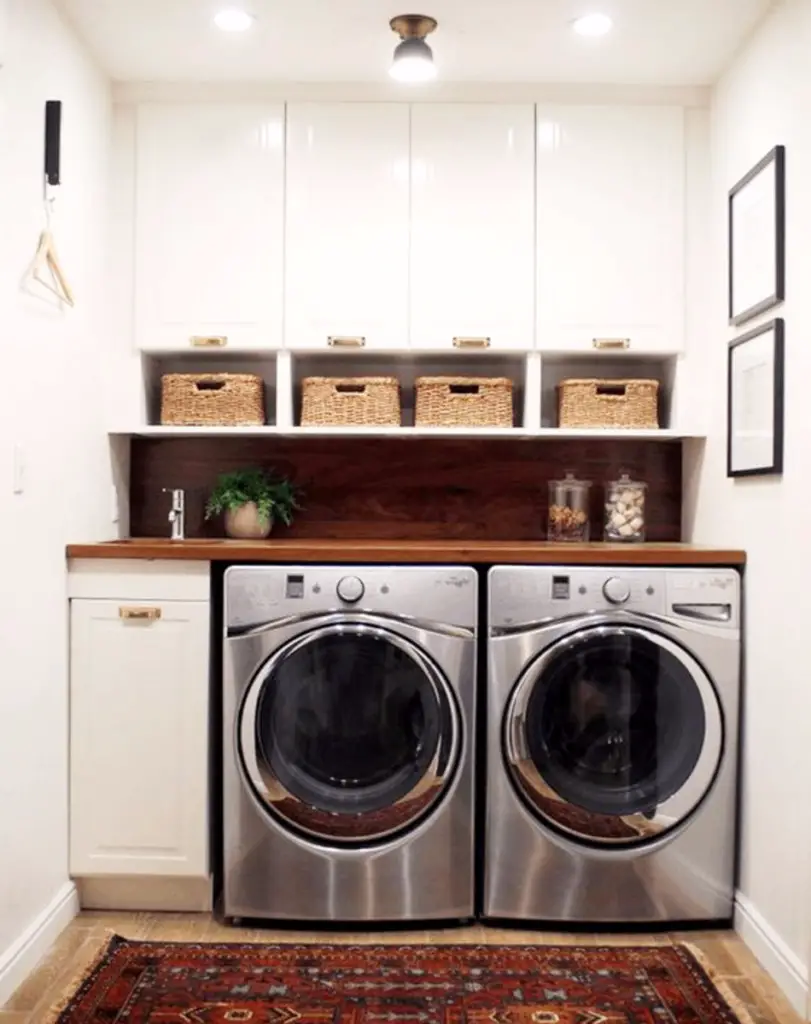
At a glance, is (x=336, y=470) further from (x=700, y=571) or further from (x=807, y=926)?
(x=807, y=926)

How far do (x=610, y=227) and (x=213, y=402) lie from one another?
1295 mm

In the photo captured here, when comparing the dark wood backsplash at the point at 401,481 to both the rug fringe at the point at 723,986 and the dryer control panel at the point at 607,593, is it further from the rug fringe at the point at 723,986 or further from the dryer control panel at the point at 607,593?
the rug fringe at the point at 723,986

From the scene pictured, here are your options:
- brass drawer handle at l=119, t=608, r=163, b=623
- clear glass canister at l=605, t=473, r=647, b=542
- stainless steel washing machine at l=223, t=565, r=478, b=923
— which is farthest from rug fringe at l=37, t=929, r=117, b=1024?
clear glass canister at l=605, t=473, r=647, b=542

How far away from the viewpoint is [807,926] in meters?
2.16

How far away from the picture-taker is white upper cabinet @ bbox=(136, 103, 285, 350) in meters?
2.98

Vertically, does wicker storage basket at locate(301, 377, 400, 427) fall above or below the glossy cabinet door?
above

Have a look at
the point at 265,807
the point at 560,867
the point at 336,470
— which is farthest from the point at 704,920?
the point at 336,470

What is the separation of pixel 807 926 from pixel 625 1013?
1.42 ft

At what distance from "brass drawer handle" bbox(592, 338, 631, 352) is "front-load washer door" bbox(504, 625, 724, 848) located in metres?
0.88

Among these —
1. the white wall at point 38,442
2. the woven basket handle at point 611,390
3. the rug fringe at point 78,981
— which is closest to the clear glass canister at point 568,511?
the woven basket handle at point 611,390

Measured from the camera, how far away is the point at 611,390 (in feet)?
10.2

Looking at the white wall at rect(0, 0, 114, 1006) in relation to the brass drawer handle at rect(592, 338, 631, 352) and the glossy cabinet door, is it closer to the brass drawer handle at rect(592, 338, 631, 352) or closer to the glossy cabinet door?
the glossy cabinet door

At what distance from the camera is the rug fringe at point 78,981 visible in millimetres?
2139

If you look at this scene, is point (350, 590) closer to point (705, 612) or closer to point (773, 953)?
point (705, 612)
